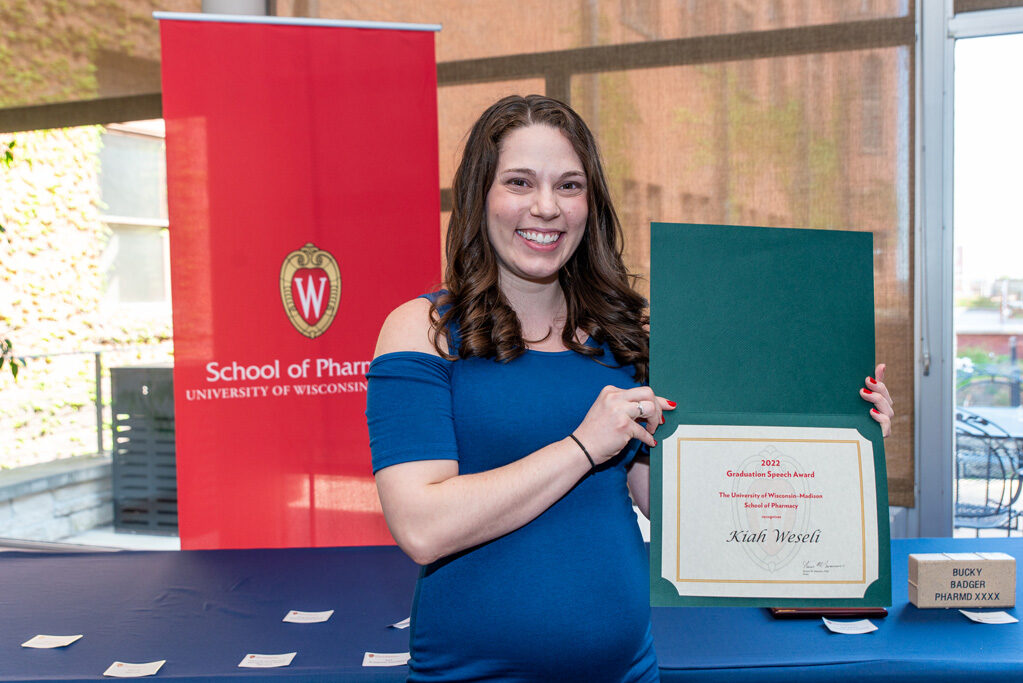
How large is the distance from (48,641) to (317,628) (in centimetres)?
58

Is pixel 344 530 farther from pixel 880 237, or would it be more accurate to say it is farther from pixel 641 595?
pixel 880 237

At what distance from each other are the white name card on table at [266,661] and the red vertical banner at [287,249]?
3.54ft

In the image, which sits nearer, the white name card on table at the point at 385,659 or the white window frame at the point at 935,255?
the white name card on table at the point at 385,659

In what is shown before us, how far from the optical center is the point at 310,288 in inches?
104

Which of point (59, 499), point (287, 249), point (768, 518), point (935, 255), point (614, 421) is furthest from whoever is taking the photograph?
point (59, 499)

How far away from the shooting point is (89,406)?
13.6 feet

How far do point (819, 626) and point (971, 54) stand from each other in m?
2.28

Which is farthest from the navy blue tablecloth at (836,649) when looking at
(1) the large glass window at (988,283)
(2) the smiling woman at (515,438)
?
(1) the large glass window at (988,283)

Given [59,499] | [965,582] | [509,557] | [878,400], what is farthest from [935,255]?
[59,499]

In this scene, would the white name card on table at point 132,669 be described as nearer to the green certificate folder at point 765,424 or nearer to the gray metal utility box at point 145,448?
the green certificate folder at point 765,424

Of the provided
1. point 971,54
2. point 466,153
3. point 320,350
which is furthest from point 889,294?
point 466,153

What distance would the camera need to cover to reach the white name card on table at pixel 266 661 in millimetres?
1557

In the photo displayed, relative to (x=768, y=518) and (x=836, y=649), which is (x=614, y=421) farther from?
(x=836, y=649)

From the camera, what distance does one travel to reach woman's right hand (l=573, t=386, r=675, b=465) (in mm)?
972
